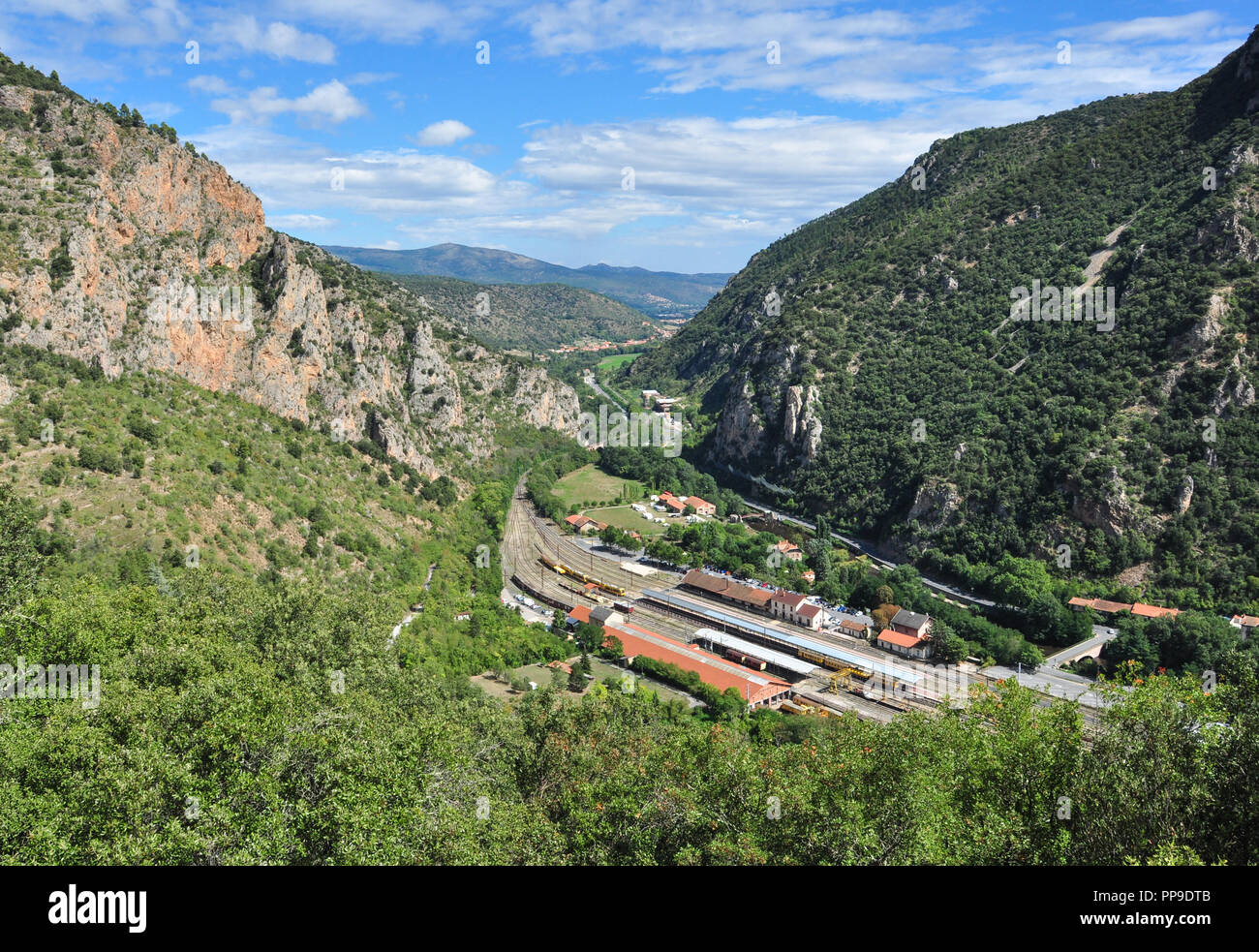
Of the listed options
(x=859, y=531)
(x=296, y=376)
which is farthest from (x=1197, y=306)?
(x=296, y=376)

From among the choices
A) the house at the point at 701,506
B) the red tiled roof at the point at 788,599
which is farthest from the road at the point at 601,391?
the red tiled roof at the point at 788,599

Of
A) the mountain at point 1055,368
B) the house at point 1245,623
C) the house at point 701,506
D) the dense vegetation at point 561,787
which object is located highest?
the mountain at point 1055,368

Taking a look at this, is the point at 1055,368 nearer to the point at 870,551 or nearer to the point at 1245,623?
the point at 870,551

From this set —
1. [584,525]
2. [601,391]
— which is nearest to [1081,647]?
[584,525]

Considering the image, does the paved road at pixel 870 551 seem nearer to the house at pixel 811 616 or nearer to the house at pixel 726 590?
the house at pixel 811 616

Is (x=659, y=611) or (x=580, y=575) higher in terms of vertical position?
(x=580, y=575)
